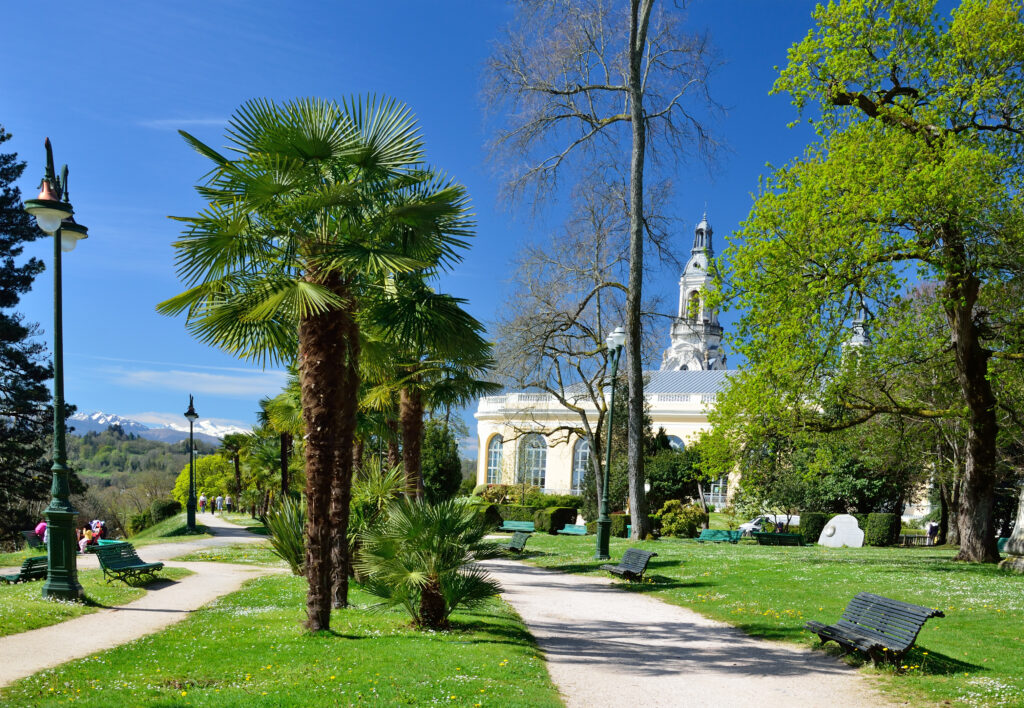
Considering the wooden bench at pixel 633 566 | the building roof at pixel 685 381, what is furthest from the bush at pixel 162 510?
the building roof at pixel 685 381

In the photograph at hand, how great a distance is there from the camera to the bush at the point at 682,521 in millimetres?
30391

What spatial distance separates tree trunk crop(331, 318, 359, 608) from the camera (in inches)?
415

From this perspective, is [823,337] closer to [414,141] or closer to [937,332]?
[937,332]

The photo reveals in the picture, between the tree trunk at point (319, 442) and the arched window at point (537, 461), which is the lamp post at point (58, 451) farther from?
the arched window at point (537, 461)

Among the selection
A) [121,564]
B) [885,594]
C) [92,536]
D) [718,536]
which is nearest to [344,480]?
[121,564]

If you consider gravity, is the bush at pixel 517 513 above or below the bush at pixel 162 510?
above

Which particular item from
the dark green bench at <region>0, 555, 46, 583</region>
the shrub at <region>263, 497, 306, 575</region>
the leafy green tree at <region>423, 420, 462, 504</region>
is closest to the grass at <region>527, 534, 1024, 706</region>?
the shrub at <region>263, 497, 306, 575</region>

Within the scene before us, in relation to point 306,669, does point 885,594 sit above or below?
below

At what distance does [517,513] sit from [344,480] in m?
29.0

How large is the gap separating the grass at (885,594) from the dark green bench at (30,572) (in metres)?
11.2

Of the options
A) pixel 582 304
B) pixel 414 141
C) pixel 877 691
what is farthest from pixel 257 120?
pixel 582 304

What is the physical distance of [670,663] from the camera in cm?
933

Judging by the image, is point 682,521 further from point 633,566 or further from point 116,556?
point 116,556

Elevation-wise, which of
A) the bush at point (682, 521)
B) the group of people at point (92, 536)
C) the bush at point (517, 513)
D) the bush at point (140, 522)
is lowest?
the bush at point (140, 522)
